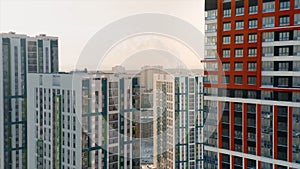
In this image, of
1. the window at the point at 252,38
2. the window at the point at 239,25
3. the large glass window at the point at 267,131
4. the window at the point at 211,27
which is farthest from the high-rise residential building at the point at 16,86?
the large glass window at the point at 267,131

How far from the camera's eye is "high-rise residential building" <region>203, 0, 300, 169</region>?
328 cm

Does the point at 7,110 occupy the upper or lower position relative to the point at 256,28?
lower

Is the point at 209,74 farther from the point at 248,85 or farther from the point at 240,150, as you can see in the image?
the point at 240,150

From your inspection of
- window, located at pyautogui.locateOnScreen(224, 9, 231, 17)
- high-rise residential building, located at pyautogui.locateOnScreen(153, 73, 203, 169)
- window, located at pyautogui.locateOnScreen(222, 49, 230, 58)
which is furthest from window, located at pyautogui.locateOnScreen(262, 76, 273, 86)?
high-rise residential building, located at pyautogui.locateOnScreen(153, 73, 203, 169)

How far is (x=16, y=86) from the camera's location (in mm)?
5758

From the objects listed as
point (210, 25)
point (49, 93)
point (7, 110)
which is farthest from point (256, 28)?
point (7, 110)

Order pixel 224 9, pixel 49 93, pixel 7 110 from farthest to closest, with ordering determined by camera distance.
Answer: pixel 7 110 < pixel 49 93 < pixel 224 9

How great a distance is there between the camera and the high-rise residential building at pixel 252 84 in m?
3.28

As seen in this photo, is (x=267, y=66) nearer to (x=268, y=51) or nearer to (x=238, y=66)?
(x=268, y=51)

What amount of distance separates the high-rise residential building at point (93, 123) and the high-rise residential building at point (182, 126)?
160 cm

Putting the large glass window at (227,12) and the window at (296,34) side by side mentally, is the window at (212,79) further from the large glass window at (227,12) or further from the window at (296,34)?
the window at (296,34)

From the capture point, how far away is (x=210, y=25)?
12.7 feet

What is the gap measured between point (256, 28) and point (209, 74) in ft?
2.23

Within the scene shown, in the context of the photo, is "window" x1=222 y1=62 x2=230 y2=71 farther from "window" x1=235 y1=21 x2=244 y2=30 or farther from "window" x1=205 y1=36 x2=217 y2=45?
"window" x1=235 y1=21 x2=244 y2=30
